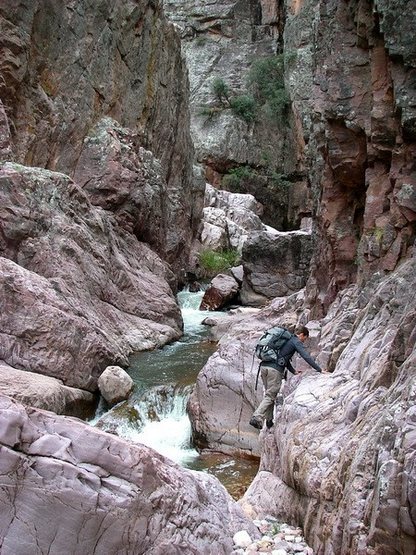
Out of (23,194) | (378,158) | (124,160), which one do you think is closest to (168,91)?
(124,160)

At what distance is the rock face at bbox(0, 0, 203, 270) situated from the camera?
66.7ft

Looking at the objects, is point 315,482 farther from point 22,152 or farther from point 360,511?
point 22,152

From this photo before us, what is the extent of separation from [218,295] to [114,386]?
13.0 metres

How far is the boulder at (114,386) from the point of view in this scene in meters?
13.4

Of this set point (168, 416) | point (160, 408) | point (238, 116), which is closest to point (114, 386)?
point (160, 408)

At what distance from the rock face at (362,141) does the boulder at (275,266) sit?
34.6ft

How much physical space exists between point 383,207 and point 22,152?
1241cm

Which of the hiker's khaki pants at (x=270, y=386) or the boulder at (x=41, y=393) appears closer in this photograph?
the hiker's khaki pants at (x=270, y=386)

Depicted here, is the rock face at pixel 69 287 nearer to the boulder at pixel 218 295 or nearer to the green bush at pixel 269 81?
the boulder at pixel 218 295

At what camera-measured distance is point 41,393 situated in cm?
1067

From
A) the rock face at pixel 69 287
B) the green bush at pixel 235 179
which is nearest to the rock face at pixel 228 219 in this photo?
the green bush at pixel 235 179

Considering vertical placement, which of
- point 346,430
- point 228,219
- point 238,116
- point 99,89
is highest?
point 238,116

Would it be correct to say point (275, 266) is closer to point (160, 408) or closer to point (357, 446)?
point (160, 408)

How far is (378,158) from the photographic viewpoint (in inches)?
505
